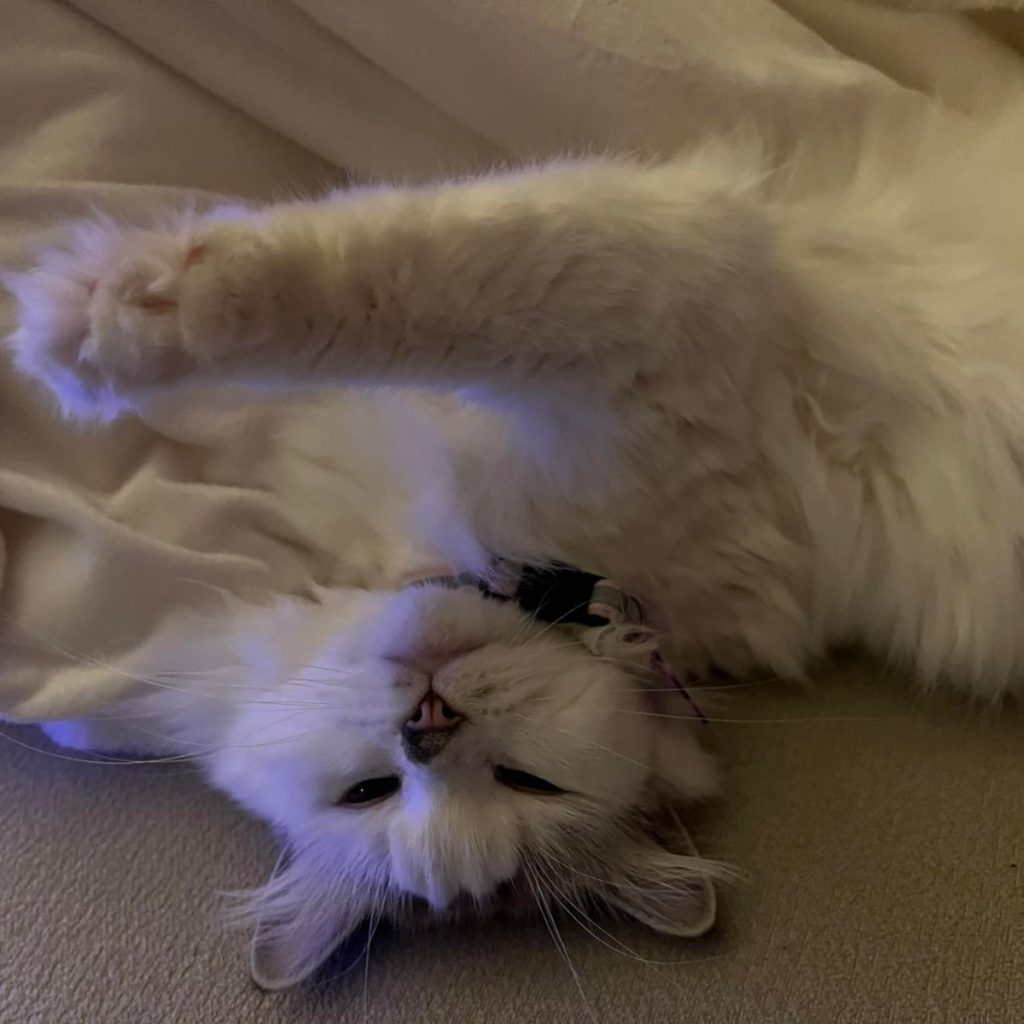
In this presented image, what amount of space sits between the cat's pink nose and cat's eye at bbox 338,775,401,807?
106mm

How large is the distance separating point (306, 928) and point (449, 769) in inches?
9.9

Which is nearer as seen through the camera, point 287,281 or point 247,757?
point 287,281

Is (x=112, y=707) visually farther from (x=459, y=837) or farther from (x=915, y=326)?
(x=915, y=326)

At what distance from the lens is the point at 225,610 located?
1086mm

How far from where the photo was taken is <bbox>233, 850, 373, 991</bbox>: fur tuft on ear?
0.99m

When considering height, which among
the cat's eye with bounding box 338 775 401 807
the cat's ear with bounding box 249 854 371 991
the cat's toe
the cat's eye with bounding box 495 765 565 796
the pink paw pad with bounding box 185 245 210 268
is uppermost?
the pink paw pad with bounding box 185 245 210 268

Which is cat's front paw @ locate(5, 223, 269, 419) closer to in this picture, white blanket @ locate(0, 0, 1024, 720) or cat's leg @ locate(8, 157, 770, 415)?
cat's leg @ locate(8, 157, 770, 415)

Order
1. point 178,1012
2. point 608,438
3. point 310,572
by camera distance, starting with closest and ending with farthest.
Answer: point 608,438 < point 178,1012 < point 310,572

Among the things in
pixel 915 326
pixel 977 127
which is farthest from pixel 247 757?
pixel 977 127

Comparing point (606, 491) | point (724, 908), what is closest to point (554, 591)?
point (606, 491)

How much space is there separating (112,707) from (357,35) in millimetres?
742

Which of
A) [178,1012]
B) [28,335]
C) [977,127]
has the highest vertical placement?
[977,127]

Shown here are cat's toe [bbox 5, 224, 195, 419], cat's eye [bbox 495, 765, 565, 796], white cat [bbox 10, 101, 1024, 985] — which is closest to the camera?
cat's toe [bbox 5, 224, 195, 419]

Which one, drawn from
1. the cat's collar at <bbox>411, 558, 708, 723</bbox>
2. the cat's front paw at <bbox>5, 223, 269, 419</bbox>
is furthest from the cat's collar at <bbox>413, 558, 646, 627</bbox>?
the cat's front paw at <bbox>5, 223, 269, 419</bbox>
